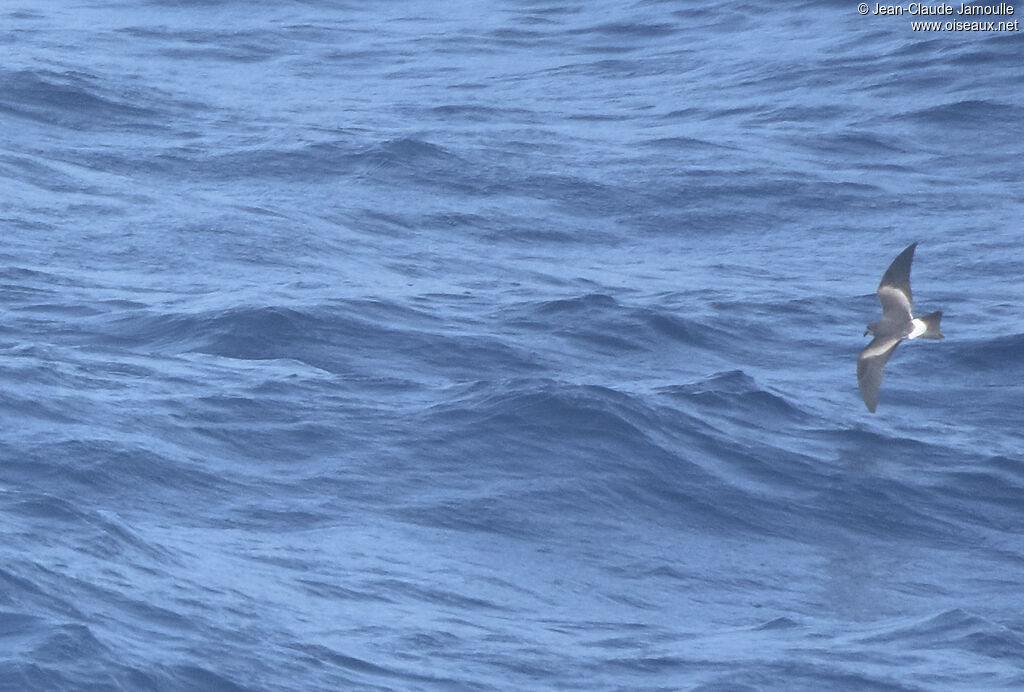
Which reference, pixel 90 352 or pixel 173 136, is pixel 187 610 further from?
pixel 173 136

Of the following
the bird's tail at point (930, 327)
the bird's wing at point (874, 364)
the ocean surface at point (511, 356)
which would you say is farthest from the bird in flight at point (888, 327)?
the ocean surface at point (511, 356)

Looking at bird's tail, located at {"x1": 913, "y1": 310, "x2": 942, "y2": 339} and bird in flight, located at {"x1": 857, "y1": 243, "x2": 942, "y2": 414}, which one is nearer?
bird's tail, located at {"x1": 913, "y1": 310, "x2": 942, "y2": 339}

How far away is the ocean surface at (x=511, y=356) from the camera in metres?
10.3

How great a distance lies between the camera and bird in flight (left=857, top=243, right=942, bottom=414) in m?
12.6

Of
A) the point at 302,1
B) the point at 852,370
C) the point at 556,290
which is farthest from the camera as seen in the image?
the point at 302,1

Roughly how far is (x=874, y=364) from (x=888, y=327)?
0.85 feet

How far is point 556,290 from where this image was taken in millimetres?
16359

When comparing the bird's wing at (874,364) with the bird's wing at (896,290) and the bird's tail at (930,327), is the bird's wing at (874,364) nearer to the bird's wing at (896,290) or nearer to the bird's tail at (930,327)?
the bird's wing at (896,290)

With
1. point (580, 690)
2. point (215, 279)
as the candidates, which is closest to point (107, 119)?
point (215, 279)

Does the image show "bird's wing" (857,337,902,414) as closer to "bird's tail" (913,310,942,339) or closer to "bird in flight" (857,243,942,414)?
"bird in flight" (857,243,942,414)

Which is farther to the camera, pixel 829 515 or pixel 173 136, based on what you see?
pixel 173 136

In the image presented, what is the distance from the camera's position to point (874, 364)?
12734mm

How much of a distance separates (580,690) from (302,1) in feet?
60.6

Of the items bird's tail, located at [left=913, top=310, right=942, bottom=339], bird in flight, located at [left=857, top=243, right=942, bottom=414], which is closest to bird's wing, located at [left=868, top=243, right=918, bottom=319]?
bird in flight, located at [left=857, top=243, right=942, bottom=414]
